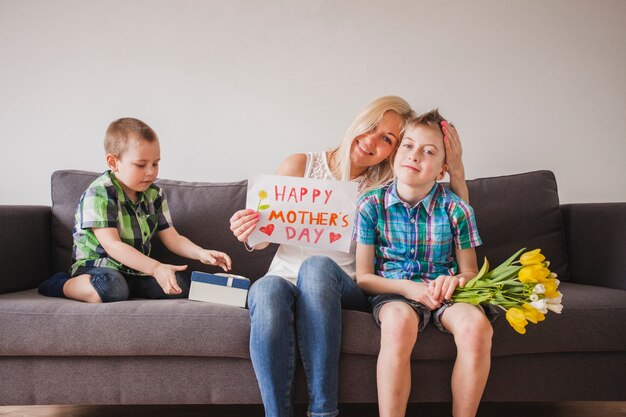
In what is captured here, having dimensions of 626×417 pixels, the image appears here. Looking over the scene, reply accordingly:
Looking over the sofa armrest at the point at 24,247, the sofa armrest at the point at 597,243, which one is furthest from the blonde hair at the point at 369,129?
the sofa armrest at the point at 24,247

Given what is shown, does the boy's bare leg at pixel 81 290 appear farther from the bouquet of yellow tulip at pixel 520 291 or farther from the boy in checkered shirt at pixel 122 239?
the bouquet of yellow tulip at pixel 520 291

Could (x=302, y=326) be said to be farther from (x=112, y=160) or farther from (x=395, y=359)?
(x=112, y=160)

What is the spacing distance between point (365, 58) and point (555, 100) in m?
0.88

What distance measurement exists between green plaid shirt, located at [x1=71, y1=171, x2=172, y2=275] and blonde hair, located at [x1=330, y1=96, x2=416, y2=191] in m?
0.68

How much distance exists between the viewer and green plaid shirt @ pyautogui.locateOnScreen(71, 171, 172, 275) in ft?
5.22

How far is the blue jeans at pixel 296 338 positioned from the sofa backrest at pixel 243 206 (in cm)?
59

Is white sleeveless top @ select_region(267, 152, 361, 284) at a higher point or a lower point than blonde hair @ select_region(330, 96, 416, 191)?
lower

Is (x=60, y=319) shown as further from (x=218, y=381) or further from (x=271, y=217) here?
(x=271, y=217)

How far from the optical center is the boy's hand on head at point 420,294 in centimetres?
128

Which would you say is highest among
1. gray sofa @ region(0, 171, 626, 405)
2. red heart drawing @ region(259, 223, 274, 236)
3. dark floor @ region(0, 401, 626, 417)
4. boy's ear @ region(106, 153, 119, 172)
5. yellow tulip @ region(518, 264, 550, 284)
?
boy's ear @ region(106, 153, 119, 172)

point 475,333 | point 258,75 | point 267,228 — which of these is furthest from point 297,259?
point 258,75

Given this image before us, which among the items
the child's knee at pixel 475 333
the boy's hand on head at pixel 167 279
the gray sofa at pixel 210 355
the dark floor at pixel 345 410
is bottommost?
the dark floor at pixel 345 410

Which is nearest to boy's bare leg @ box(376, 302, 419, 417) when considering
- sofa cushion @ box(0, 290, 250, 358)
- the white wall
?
sofa cushion @ box(0, 290, 250, 358)

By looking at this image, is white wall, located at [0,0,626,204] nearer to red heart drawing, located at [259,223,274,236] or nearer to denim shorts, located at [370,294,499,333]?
red heart drawing, located at [259,223,274,236]
